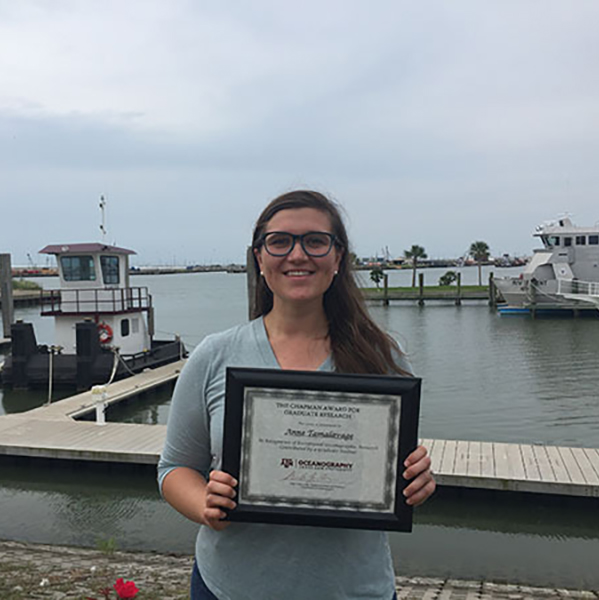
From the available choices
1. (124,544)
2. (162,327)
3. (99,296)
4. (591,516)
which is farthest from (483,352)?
(162,327)

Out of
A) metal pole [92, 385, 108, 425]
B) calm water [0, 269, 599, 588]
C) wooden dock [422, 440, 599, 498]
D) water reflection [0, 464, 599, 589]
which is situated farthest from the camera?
metal pole [92, 385, 108, 425]

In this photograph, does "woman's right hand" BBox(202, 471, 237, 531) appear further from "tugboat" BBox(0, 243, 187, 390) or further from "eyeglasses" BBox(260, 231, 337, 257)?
"tugboat" BBox(0, 243, 187, 390)

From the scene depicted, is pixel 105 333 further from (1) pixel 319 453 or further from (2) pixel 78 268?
(1) pixel 319 453

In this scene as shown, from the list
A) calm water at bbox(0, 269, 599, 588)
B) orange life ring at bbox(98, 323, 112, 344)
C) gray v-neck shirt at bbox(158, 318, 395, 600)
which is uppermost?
gray v-neck shirt at bbox(158, 318, 395, 600)

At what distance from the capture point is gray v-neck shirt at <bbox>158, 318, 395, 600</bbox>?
174 cm

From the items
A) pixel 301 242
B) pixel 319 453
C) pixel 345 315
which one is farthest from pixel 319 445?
pixel 301 242

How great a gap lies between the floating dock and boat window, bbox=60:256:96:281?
251 inches

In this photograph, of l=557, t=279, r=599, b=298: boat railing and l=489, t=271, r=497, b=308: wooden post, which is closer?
l=557, t=279, r=599, b=298: boat railing

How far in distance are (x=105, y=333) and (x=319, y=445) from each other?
1661cm

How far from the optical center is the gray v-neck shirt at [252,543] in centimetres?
174

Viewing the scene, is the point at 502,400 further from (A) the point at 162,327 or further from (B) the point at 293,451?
(A) the point at 162,327

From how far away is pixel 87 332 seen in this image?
1596cm

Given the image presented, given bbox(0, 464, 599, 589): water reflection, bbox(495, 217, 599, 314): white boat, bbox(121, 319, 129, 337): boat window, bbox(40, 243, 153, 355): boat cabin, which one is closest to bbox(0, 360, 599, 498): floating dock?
bbox(0, 464, 599, 589): water reflection

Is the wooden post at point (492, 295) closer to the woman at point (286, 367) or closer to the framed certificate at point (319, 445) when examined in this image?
the woman at point (286, 367)
